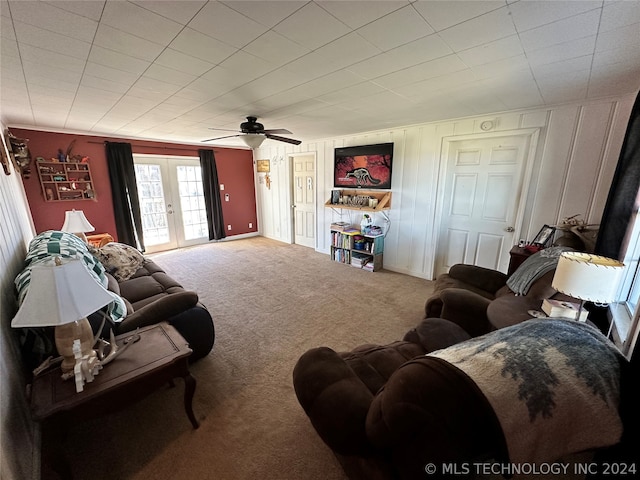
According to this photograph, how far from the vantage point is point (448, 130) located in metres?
3.33

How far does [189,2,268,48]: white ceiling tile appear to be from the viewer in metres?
1.16

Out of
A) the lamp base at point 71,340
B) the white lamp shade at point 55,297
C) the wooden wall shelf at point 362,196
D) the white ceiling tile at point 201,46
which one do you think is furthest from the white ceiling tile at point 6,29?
the wooden wall shelf at point 362,196

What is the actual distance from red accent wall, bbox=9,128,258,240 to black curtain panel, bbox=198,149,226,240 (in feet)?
0.55

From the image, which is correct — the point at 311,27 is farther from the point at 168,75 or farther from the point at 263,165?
the point at 263,165

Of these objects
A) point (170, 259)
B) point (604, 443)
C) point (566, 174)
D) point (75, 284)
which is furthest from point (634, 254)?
point (170, 259)

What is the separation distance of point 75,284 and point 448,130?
3.95 m

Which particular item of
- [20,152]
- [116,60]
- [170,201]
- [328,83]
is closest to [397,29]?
[328,83]

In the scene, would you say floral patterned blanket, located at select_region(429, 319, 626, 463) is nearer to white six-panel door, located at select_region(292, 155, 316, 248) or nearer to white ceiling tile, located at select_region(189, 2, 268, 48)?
white ceiling tile, located at select_region(189, 2, 268, 48)

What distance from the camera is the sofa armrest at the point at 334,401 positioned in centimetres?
93

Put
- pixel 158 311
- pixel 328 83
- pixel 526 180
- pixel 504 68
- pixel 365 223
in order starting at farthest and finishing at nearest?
pixel 365 223
pixel 526 180
pixel 328 83
pixel 158 311
pixel 504 68

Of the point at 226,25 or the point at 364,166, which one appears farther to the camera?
the point at 364,166

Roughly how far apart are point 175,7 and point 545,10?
1.67 m

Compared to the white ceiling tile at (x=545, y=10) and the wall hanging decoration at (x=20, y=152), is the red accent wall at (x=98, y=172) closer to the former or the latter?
the wall hanging decoration at (x=20, y=152)

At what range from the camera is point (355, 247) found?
4402mm
